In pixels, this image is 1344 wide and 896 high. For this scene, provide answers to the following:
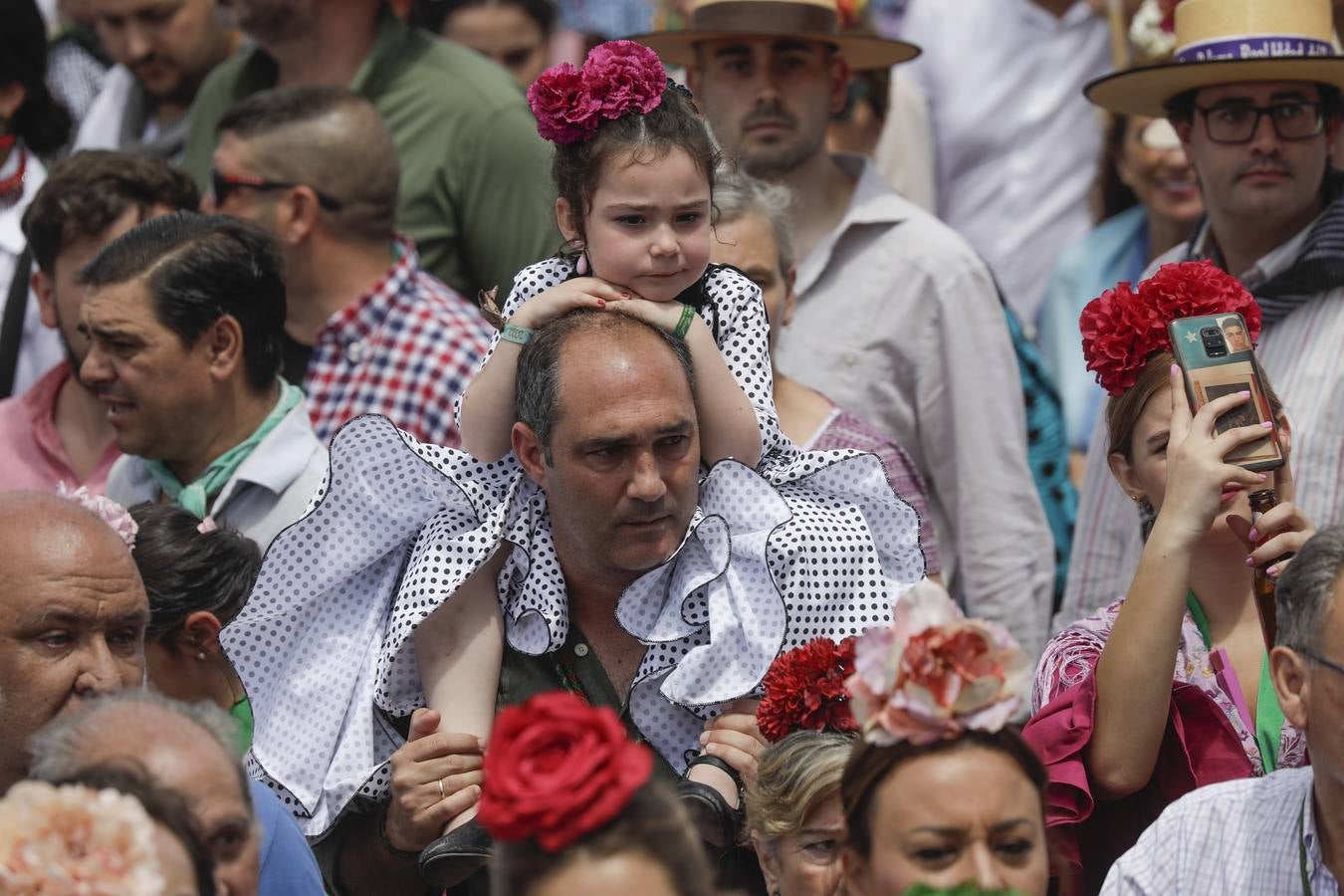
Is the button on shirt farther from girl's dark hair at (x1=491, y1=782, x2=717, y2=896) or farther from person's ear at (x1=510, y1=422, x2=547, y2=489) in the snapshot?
person's ear at (x1=510, y1=422, x2=547, y2=489)

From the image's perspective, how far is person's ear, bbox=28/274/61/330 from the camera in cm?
634

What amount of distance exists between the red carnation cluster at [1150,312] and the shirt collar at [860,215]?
6.33 feet

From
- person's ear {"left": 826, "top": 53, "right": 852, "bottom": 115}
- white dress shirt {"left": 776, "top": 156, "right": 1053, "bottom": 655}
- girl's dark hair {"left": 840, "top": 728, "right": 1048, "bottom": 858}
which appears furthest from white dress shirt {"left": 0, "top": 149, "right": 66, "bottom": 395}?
girl's dark hair {"left": 840, "top": 728, "right": 1048, "bottom": 858}

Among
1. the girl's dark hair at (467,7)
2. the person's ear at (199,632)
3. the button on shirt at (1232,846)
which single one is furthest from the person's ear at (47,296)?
the button on shirt at (1232,846)

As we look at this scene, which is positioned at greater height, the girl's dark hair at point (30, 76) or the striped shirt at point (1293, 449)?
the girl's dark hair at point (30, 76)

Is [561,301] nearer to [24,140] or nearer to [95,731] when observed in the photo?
[95,731]

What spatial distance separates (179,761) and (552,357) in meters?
1.28

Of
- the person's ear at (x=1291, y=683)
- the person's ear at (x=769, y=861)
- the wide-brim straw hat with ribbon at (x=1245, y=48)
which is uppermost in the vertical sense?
the wide-brim straw hat with ribbon at (x=1245, y=48)

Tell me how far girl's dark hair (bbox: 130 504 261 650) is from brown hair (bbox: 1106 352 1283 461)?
1.96 metres

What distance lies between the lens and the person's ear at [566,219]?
4832 millimetres

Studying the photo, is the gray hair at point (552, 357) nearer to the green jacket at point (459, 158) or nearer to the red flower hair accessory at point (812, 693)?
the red flower hair accessory at point (812, 693)

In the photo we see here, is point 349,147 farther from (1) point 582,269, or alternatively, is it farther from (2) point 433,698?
(2) point 433,698

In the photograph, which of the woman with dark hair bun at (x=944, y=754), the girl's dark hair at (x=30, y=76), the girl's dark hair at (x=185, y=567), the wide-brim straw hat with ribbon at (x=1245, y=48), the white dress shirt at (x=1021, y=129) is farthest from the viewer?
the white dress shirt at (x=1021, y=129)

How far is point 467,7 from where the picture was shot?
29.3 ft
